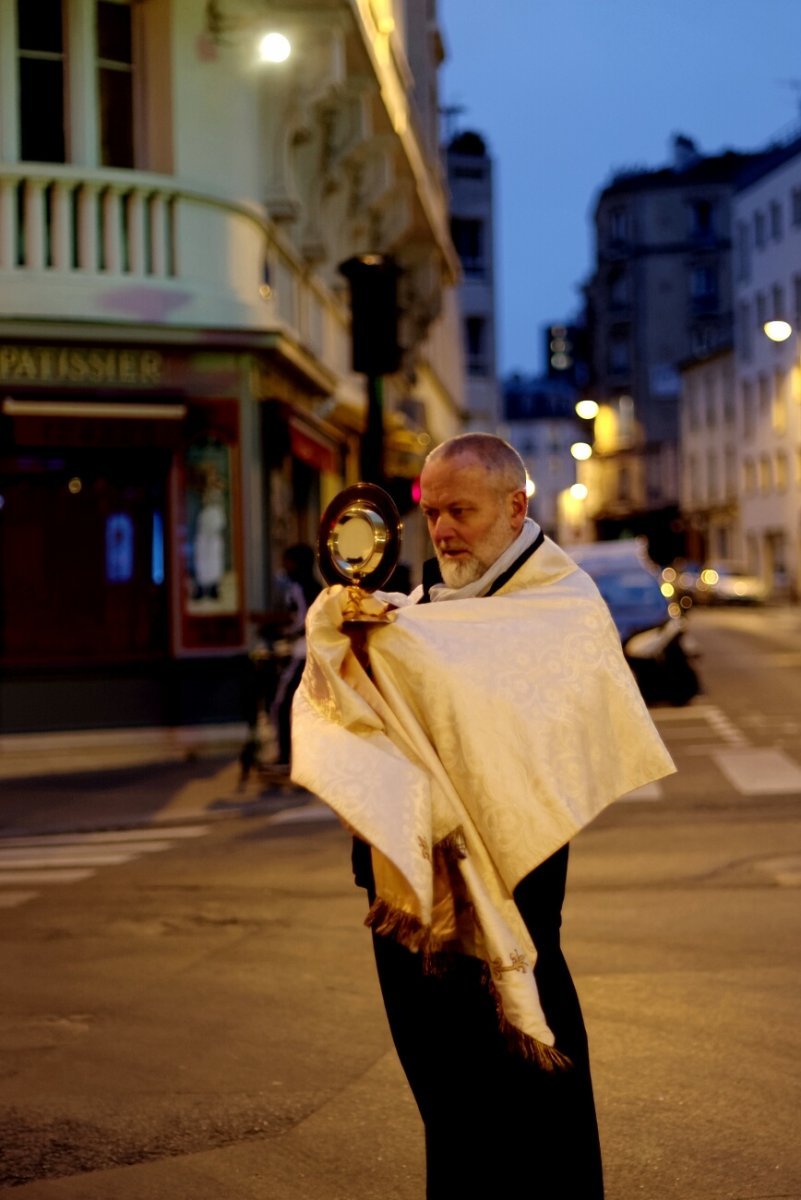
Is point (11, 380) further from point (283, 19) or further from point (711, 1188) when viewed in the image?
point (711, 1188)

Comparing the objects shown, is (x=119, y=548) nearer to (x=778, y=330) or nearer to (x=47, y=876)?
(x=47, y=876)

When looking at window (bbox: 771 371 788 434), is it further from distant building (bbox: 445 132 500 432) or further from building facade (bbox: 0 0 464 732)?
building facade (bbox: 0 0 464 732)

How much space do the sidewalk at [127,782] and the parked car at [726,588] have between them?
49.9 meters

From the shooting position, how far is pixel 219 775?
53.1 feet

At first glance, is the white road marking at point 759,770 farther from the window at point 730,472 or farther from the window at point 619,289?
the window at point 619,289

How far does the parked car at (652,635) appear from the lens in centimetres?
2264

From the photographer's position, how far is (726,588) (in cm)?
6694

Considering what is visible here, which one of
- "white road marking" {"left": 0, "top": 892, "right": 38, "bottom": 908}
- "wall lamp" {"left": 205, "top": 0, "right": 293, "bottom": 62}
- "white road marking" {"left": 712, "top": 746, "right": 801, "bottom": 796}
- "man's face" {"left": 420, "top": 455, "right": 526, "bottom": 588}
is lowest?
"white road marking" {"left": 712, "top": 746, "right": 801, "bottom": 796}

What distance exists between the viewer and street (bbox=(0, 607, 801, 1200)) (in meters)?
4.85

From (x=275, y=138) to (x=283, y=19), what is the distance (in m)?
1.27

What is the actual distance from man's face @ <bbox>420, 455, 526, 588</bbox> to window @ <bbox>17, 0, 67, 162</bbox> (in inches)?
588

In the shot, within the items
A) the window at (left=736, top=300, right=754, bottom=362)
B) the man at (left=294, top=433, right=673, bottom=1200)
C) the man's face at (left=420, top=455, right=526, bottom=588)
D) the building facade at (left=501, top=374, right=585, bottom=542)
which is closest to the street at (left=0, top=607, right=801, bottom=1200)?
the man at (left=294, top=433, right=673, bottom=1200)

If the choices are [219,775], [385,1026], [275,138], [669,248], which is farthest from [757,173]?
[385,1026]

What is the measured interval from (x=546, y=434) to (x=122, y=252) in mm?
115246
